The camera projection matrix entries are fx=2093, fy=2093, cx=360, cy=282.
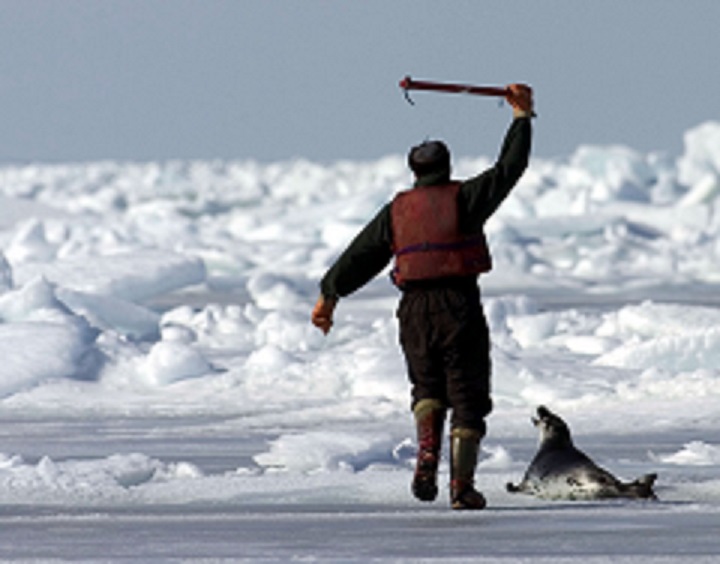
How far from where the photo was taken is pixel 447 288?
6.05 metres

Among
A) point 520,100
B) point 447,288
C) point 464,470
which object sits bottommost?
point 464,470

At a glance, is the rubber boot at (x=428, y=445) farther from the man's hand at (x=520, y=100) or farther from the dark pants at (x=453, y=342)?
the man's hand at (x=520, y=100)

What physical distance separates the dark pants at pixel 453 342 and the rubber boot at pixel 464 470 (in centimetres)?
3

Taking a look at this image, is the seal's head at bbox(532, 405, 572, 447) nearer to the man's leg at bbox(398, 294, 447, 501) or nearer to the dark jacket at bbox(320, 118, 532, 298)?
the man's leg at bbox(398, 294, 447, 501)

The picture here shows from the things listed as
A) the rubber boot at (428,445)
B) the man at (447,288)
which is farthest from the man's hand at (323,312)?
the rubber boot at (428,445)

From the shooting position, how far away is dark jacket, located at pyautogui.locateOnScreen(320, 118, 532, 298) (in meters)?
5.94

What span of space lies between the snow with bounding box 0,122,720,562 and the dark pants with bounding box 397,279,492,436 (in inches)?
13.1

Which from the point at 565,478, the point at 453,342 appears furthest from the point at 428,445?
the point at 565,478

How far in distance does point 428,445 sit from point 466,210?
0.71 m

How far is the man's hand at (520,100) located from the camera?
19.9ft

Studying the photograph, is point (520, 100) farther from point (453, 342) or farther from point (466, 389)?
point (466, 389)

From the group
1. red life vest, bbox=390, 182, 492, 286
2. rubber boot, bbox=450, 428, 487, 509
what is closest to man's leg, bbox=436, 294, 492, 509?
rubber boot, bbox=450, 428, 487, 509

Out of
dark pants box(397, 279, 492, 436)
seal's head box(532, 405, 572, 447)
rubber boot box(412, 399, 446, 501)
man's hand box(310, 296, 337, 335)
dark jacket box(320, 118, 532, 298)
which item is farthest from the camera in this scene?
seal's head box(532, 405, 572, 447)

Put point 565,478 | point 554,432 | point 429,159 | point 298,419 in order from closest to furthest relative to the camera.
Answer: point 429,159
point 565,478
point 554,432
point 298,419
